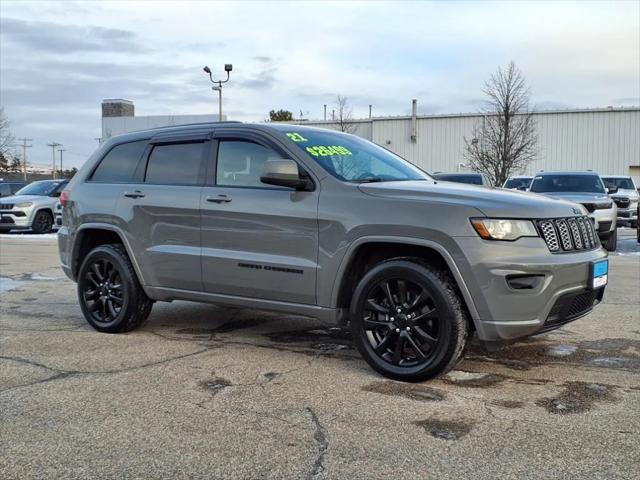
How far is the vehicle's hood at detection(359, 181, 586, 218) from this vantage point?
13.4 ft

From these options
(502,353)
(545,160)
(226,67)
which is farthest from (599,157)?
(502,353)

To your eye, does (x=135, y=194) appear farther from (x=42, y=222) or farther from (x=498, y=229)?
(x=42, y=222)

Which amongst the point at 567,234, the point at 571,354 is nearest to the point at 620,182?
the point at 571,354

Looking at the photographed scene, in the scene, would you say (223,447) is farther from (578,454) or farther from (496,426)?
(578,454)

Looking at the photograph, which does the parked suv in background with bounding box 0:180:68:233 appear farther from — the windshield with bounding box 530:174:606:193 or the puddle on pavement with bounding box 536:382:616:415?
the puddle on pavement with bounding box 536:382:616:415

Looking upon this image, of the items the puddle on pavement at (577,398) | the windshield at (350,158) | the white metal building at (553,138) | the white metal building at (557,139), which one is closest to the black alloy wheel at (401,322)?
the puddle on pavement at (577,398)

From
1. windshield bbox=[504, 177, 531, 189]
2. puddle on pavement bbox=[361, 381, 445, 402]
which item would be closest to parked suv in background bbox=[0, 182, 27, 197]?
windshield bbox=[504, 177, 531, 189]

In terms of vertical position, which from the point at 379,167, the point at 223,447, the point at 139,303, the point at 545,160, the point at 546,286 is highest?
the point at 545,160

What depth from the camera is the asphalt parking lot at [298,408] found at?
3146mm

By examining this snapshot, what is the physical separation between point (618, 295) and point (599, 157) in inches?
1466

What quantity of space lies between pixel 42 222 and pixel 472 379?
730 inches

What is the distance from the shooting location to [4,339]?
579cm

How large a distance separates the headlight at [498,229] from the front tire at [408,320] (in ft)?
1.36

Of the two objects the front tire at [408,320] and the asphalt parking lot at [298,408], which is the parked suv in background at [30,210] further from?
the front tire at [408,320]
